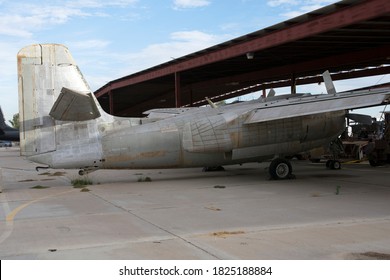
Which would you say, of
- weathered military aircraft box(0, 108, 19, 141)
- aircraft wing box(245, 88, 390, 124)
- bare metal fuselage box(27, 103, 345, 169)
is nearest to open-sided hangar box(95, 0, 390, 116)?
aircraft wing box(245, 88, 390, 124)

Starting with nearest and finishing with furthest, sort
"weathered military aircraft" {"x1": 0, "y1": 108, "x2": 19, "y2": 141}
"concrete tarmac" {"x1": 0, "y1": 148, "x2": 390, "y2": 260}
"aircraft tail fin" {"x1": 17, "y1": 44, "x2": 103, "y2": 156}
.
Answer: "concrete tarmac" {"x1": 0, "y1": 148, "x2": 390, "y2": 260} < "aircraft tail fin" {"x1": 17, "y1": 44, "x2": 103, "y2": 156} < "weathered military aircraft" {"x1": 0, "y1": 108, "x2": 19, "y2": 141}

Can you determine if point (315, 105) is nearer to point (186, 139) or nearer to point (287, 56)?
point (186, 139)

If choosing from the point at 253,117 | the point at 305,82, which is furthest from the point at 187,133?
the point at 305,82

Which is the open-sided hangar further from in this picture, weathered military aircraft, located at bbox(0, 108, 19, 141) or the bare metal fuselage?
weathered military aircraft, located at bbox(0, 108, 19, 141)

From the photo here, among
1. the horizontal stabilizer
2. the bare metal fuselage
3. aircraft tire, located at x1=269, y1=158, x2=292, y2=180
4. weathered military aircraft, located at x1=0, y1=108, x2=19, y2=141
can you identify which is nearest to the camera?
the horizontal stabilizer

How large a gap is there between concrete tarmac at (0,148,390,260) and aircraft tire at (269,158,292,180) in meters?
0.82

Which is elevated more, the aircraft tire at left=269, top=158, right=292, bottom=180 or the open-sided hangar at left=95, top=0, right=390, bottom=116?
the open-sided hangar at left=95, top=0, right=390, bottom=116

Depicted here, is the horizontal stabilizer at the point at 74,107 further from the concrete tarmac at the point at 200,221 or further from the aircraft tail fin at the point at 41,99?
the concrete tarmac at the point at 200,221

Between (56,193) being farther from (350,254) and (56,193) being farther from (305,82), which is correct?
(305,82)

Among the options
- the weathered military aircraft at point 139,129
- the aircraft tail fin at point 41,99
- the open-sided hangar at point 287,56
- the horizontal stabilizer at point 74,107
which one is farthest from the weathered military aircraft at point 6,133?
the horizontal stabilizer at point 74,107

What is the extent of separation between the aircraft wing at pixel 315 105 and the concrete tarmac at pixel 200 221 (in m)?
2.42

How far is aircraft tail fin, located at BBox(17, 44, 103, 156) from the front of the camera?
14.3 meters

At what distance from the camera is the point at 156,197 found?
12.1 metres

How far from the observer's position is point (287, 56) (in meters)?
23.9
